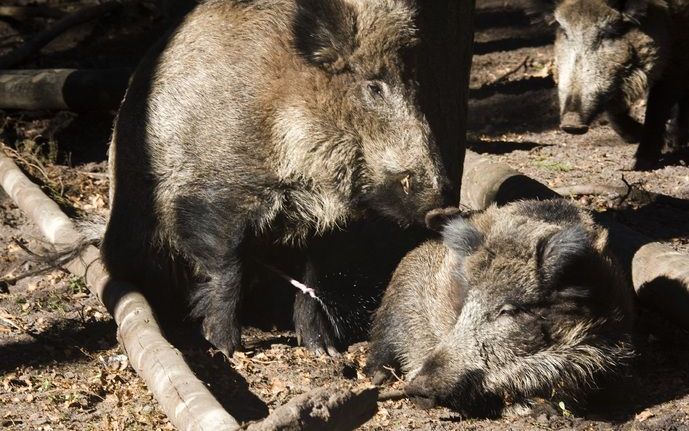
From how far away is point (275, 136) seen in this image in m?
5.01

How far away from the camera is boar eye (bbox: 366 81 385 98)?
4945 millimetres

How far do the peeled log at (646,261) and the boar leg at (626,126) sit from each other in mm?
2056

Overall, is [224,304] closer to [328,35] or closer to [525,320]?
[328,35]

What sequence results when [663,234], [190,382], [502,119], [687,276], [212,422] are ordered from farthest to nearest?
[502,119]
[663,234]
[687,276]
[190,382]
[212,422]

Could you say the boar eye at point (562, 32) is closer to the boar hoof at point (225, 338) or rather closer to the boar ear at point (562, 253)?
the boar ear at point (562, 253)

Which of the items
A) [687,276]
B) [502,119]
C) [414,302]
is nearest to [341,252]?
[414,302]

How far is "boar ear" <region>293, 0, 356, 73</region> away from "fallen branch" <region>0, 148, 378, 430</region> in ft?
Answer: 4.87

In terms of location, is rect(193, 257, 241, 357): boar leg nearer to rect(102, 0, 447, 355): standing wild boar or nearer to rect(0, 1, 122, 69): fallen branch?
rect(102, 0, 447, 355): standing wild boar

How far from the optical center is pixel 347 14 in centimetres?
498

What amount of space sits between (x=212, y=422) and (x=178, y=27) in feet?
8.23

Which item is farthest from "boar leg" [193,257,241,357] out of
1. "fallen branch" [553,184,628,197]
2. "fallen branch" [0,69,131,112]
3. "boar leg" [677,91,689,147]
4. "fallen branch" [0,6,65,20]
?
"fallen branch" [0,6,65,20]

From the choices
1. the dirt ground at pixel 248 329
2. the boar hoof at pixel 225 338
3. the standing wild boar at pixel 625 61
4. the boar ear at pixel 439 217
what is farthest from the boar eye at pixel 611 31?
the boar hoof at pixel 225 338

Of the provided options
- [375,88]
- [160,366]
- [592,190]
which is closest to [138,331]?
[160,366]

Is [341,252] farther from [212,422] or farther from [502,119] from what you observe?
[502,119]
